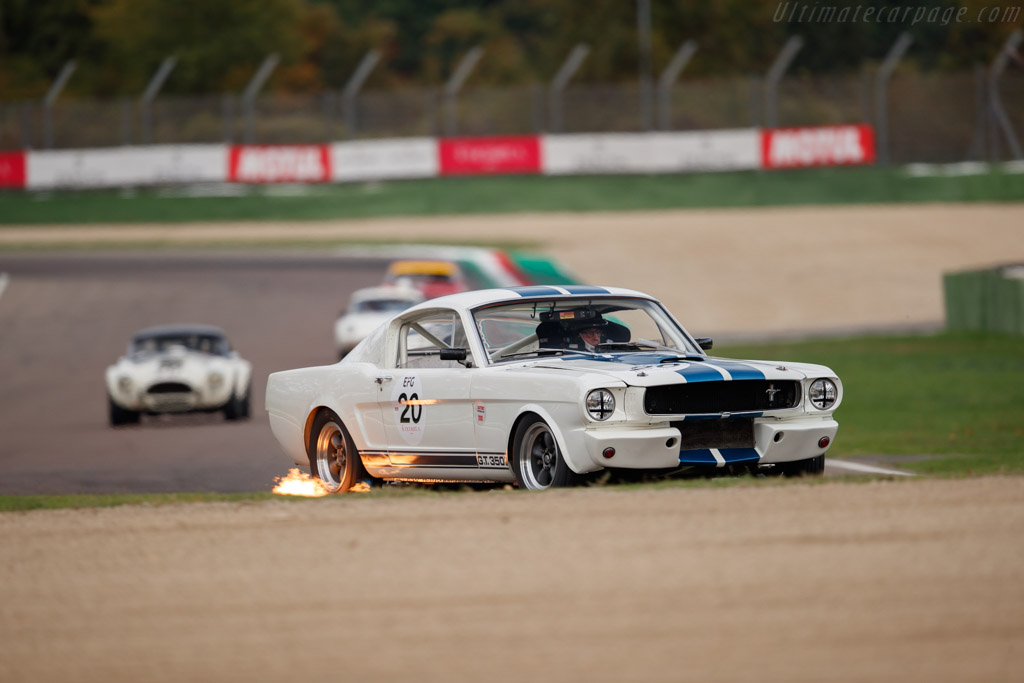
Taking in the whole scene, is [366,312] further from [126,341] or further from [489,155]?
[489,155]

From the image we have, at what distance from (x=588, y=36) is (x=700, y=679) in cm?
6536

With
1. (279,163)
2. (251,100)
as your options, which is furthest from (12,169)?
(279,163)

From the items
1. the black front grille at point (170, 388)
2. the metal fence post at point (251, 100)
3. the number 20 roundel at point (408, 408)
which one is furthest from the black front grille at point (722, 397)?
the metal fence post at point (251, 100)

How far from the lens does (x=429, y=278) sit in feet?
81.7

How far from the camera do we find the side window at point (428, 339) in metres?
9.54

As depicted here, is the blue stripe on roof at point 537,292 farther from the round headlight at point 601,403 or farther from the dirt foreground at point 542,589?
the dirt foreground at point 542,589

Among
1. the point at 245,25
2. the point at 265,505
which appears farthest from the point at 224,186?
the point at 265,505

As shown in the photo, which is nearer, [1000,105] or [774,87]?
[1000,105]

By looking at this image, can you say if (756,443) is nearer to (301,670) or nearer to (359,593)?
(359,593)

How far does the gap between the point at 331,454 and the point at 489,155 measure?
30600 mm

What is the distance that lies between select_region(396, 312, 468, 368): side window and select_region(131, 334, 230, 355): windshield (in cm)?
780

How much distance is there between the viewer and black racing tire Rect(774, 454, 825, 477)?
8.63 m

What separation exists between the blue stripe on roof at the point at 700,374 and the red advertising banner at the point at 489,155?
3184cm

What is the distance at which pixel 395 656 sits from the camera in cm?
496
